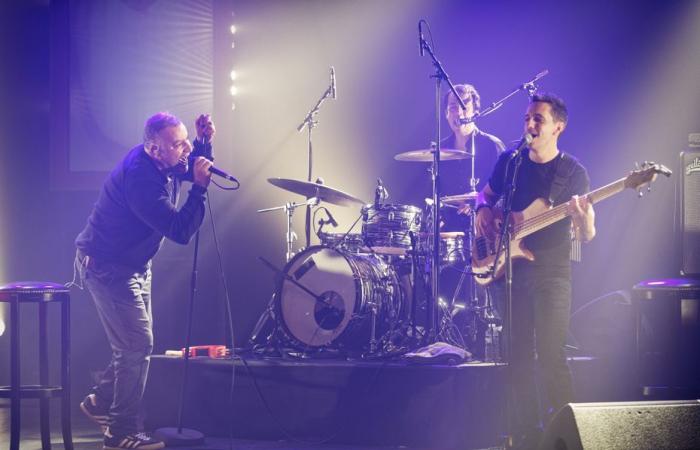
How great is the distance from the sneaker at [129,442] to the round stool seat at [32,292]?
92 centimetres

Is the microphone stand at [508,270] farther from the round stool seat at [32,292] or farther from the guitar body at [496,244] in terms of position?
the round stool seat at [32,292]

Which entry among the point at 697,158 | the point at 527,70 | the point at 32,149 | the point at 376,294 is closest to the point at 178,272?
the point at 32,149

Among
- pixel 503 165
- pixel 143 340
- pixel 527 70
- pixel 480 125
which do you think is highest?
pixel 527 70

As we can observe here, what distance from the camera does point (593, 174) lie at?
7465 mm

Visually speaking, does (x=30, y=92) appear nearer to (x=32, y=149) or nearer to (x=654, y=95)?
(x=32, y=149)

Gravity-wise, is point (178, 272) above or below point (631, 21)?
below

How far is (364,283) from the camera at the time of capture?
6.06m

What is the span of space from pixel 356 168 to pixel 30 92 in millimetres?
3197

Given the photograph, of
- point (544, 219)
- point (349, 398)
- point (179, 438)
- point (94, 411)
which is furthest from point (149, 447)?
point (544, 219)

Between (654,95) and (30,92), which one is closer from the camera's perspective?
(654,95)

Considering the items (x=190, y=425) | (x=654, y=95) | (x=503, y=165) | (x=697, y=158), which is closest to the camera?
(x=503, y=165)

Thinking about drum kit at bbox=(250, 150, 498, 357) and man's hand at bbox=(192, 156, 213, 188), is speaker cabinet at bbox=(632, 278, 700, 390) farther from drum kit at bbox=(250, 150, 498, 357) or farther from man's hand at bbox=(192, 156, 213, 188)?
man's hand at bbox=(192, 156, 213, 188)

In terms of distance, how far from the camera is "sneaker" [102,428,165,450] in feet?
16.7

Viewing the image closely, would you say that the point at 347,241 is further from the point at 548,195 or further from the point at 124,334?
the point at 548,195
